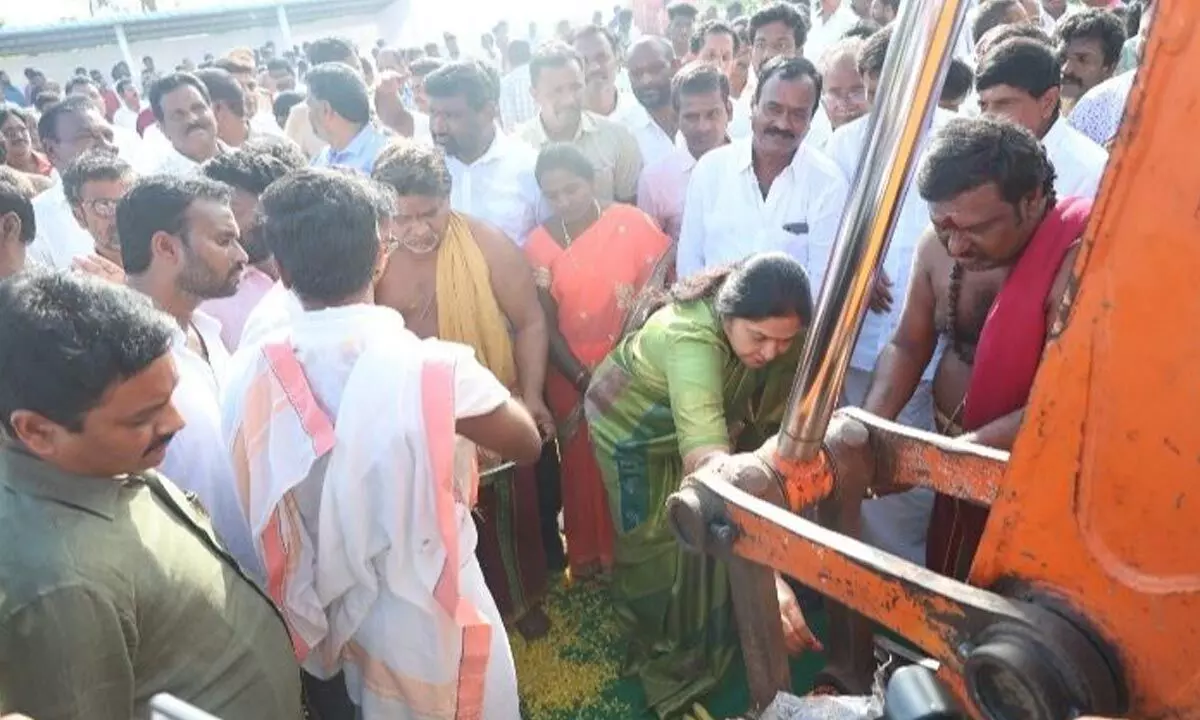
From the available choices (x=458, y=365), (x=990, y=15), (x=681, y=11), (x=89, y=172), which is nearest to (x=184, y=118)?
(x=89, y=172)

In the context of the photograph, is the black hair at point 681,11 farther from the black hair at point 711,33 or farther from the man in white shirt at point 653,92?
the man in white shirt at point 653,92

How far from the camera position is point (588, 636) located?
323 centimetres

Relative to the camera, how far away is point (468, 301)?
2.98 metres

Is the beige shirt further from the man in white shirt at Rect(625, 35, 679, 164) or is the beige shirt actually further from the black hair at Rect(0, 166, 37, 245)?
the black hair at Rect(0, 166, 37, 245)

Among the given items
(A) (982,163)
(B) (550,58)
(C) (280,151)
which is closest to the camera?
(A) (982,163)

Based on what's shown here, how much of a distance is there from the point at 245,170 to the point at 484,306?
0.91 m

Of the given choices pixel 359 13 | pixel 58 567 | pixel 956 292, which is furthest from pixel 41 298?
pixel 359 13

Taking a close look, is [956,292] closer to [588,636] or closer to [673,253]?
[673,253]

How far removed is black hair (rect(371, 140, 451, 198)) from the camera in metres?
2.85

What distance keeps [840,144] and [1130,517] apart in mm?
2864

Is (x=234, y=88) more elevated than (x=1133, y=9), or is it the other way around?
(x=1133, y=9)

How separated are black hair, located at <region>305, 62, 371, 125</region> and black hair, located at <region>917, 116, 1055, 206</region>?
316 centimetres

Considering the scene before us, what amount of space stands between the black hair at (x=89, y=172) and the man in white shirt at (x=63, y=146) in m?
0.75

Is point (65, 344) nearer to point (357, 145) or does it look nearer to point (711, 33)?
point (357, 145)
